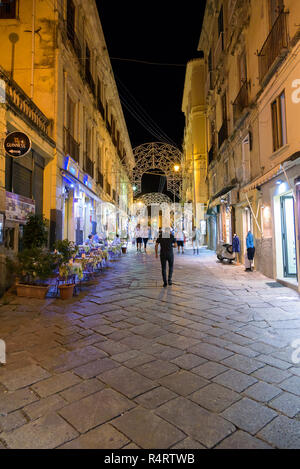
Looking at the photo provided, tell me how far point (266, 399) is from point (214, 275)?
7370mm

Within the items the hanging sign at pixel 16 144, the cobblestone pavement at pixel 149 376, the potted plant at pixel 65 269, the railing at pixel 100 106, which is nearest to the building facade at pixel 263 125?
the cobblestone pavement at pixel 149 376

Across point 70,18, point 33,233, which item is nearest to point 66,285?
point 33,233

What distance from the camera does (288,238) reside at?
865 cm

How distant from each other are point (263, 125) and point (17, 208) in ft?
26.8

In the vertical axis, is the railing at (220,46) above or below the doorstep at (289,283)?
above

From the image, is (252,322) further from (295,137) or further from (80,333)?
(295,137)

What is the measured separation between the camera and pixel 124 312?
5.25 metres

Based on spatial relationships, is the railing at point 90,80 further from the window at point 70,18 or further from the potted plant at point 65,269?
the potted plant at point 65,269

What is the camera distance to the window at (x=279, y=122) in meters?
8.17

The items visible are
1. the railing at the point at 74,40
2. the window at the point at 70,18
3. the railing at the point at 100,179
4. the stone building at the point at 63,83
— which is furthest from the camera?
the railing at the point at 100,179

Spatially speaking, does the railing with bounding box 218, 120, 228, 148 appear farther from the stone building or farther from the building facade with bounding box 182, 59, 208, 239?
the building facade with bounding box 182, 59, 208, 239

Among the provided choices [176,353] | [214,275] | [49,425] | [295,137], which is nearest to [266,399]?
[176,353]

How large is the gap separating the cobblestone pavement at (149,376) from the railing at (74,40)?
11889mm

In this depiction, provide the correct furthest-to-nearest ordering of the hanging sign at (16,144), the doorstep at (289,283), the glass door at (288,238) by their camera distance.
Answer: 1. the glass door at (288,238)
2. the doorstep at (289,283)
3. the hanging sign at (16,144)
